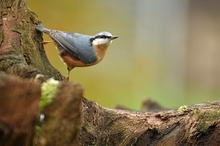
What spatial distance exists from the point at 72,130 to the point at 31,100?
0.53 ft

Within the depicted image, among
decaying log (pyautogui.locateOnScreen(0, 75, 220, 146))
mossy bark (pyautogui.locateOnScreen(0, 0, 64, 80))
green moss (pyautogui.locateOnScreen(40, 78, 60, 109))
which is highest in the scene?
mossy bark (pyautogui.locateOnScreen(0, 0, 64, 80))

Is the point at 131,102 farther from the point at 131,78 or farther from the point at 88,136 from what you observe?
the point at 88,136

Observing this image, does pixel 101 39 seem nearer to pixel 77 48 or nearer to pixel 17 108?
pixel 77 48

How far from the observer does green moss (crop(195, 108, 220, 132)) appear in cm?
181

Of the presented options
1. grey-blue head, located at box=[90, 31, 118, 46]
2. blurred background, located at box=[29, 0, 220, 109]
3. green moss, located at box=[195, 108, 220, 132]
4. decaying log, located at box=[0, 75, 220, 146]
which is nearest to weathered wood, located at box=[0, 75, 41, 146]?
decaying log, located at box=[0, 75, 220, 146]

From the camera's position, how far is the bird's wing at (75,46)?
2.60 m

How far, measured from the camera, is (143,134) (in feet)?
6.44

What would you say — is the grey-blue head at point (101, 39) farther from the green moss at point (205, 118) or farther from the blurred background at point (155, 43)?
the blurred background at point (155, 43)

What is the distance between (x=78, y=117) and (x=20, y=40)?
0.75 meters

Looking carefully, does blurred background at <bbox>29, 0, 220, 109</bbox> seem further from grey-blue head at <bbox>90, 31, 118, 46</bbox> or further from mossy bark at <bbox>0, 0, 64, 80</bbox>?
mossy bark at <bbox>0, 0, 64, 80</bbox>

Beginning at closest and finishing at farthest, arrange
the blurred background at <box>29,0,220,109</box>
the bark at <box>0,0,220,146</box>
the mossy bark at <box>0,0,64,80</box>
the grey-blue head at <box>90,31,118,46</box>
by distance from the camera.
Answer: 1. the bark at <box>0,0,220,146</box>
2. the mossy bark at <box>0,0,64,80</box>
3. the grey-blue head at <box>90,31,118,46</box>
4. the blurred background at <box>29,0,220,109</box>

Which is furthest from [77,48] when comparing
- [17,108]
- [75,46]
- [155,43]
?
[155,43]

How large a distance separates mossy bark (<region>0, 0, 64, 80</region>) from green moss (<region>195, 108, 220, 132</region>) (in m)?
0.53

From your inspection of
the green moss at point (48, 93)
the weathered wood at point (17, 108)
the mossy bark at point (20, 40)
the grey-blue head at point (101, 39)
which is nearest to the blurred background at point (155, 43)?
the grey-blue head at point (101, 39)
